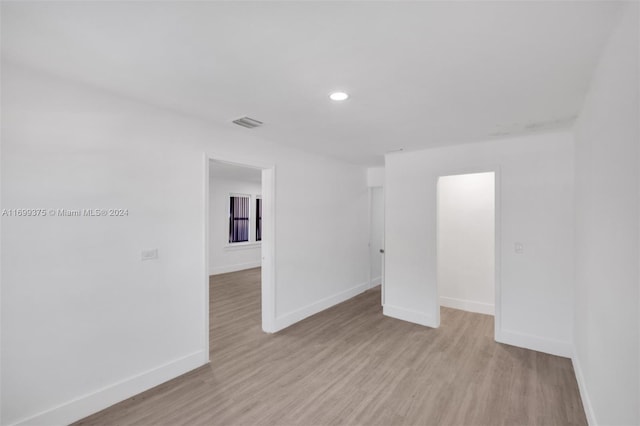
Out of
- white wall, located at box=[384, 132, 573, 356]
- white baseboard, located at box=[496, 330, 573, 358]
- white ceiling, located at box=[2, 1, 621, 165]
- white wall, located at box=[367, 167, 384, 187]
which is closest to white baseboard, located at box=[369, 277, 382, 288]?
white wall, located at box=[384, 132, 573, 356]

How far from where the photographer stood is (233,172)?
22.3ft

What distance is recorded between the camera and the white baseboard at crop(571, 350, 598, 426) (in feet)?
6.94

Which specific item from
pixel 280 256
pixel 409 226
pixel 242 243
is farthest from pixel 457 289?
pixel 242 243

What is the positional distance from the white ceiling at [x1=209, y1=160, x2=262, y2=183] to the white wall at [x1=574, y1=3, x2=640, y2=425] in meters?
5.01

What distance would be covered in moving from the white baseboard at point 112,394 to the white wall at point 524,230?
3.05 metres

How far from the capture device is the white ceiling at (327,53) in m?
1.39

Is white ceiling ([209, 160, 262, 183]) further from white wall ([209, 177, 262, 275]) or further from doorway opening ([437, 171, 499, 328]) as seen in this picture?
doorway opening ([437, 171, 499, 328])

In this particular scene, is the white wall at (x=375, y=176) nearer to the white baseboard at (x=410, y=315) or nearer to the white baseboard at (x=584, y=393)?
the white baseboard at (x=410, y=315)

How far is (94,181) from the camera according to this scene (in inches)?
90.6

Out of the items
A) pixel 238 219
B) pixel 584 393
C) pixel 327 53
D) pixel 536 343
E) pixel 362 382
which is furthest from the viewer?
pixel 238 219

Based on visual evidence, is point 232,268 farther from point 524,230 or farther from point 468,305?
point 524,230

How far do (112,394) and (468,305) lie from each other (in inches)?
188

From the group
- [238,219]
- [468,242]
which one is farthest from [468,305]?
[238,219]

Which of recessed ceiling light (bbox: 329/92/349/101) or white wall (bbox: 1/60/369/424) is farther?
recessed ceiling light (bbox: 329/92/349/101)
